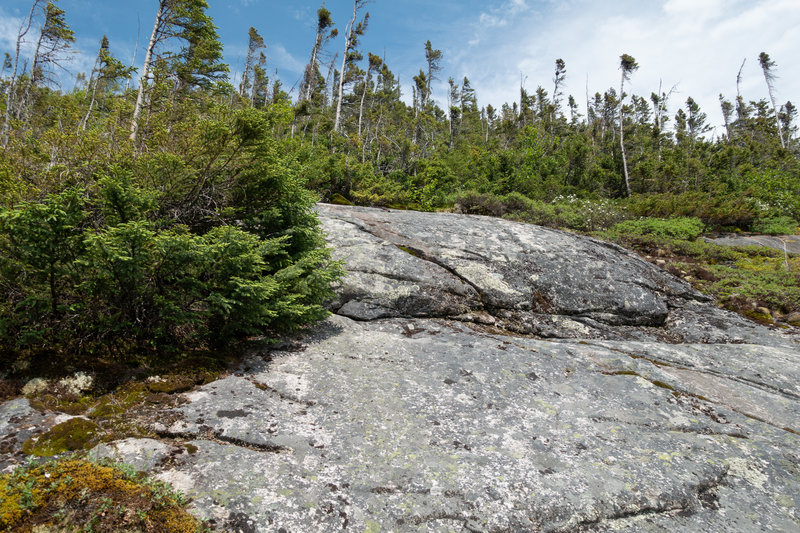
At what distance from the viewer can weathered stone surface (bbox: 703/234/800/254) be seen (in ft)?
49.1

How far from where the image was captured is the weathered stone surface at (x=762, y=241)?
14953mm

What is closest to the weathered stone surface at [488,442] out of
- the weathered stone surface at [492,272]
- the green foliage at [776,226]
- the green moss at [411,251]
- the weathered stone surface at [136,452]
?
the weathered stone surface at [136,452]

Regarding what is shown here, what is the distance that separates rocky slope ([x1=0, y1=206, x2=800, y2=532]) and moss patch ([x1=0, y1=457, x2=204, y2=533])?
0.20 metres

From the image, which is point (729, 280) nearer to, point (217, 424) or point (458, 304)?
point (458, 304)

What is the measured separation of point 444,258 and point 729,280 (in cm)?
829

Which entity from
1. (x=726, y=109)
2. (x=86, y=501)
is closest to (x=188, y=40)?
(x=86, y=501)

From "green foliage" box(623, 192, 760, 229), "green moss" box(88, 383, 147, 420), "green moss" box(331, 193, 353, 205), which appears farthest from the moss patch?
"green foliage" box(623, 192, 760, 229)

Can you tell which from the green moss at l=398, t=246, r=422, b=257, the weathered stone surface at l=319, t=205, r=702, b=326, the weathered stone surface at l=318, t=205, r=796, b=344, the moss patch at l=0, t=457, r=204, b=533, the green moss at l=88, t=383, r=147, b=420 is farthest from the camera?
the green moss at l=398, t=246, r=422, b=257

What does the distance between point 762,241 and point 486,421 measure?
18.9 m

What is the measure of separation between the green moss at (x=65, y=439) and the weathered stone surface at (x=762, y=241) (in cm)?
2039

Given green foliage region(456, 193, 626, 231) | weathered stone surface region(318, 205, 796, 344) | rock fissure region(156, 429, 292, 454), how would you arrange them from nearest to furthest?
1. rock fissure region(156, 429, 292, 454)
2. weathered stone surface region(318, 205, 796, 344)
3. green foliage region(456, 193, 626, 231)

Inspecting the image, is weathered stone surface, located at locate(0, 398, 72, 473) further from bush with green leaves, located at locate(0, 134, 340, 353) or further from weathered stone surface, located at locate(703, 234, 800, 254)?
weathered stone surface, located at locate(703, 234, 800, 254)

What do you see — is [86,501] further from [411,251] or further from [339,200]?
[339,200]

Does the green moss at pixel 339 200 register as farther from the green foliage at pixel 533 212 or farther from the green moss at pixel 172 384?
the green moss at pixel 172 384
